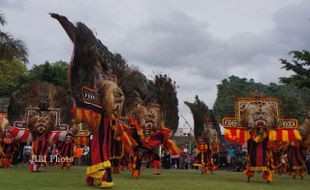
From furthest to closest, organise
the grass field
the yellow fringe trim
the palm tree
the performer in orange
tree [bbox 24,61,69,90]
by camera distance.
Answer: tree [bbox 24,61,69,90], the palm tree, the performer in orange, the grass field, the yellow fringe trim

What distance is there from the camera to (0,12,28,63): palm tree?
77.4 ft

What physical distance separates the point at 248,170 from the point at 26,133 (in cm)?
929

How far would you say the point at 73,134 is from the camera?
835 inches

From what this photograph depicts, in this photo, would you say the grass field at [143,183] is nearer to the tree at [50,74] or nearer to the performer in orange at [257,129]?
the performer in orange at [257,129]

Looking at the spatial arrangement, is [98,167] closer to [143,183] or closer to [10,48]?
[143,183]

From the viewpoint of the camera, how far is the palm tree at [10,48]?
2358 centimetres

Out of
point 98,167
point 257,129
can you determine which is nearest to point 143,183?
point 98,167

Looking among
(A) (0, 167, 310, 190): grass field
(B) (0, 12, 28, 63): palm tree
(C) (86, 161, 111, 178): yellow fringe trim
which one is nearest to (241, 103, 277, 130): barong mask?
(A) (0, 167, 310, 190): grass field

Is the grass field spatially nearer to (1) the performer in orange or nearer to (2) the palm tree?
(1) the performer in orange

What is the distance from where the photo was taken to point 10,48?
78.0 ft

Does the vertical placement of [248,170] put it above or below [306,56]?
below

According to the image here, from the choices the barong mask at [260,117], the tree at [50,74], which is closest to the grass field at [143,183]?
the barong mask at [260,117]

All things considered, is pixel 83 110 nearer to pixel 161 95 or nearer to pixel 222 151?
pixel 161 95

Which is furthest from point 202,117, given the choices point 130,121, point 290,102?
point 290,102
